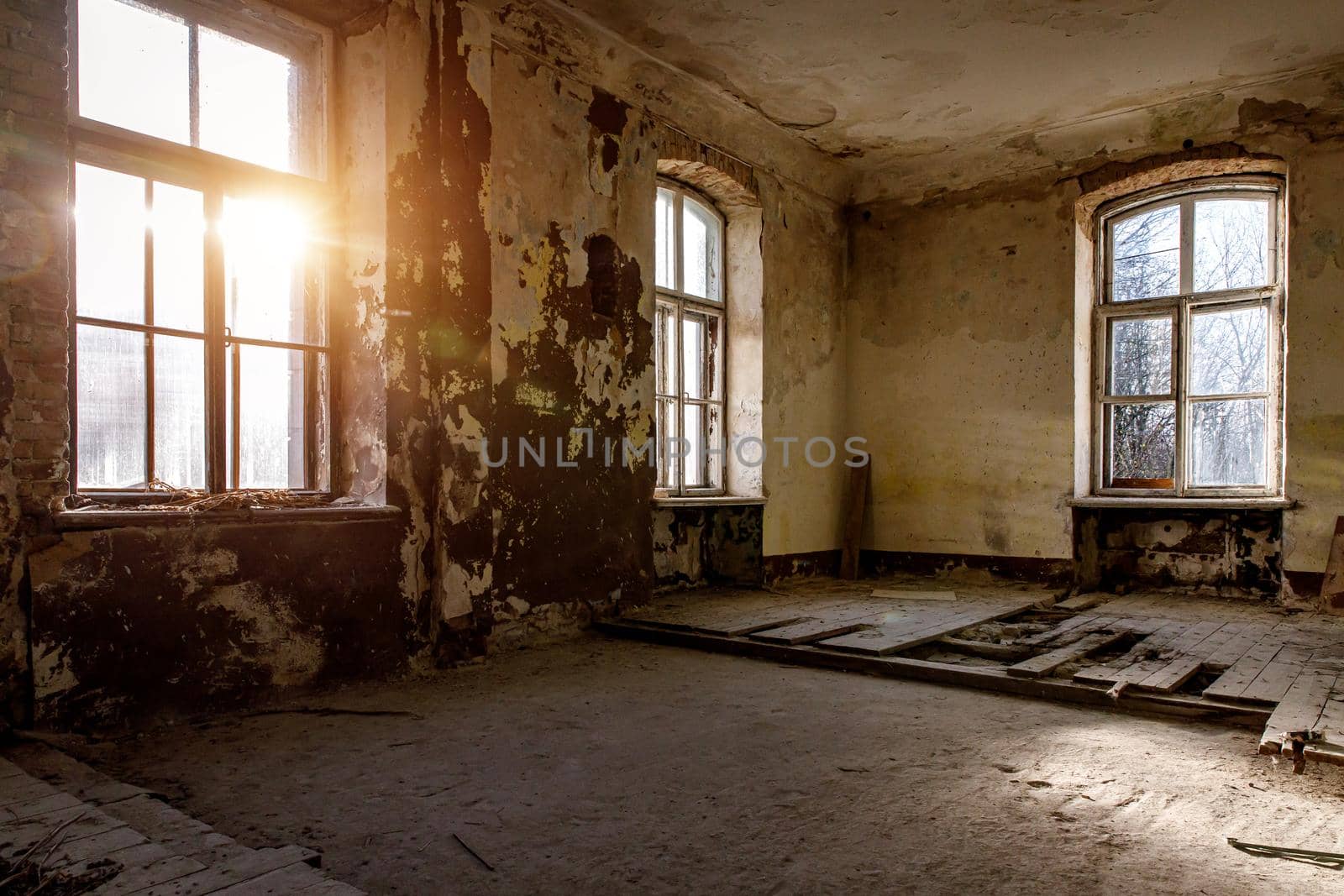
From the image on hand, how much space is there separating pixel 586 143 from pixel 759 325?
6.28ft

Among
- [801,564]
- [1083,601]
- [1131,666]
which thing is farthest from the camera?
[801,564]

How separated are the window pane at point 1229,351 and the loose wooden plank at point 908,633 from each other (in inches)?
87.6

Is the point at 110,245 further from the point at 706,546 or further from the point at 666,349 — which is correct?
the point at 706,546

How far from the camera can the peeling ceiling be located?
4.56m

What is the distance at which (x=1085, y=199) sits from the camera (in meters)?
6.15

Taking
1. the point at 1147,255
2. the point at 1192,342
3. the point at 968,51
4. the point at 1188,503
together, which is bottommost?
the point at 1188,503

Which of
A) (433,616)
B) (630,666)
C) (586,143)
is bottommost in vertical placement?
(630,666)

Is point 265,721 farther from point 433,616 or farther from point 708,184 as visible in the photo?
point 708,184

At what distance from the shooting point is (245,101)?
3.53 m

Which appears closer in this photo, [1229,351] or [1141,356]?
[1229,351]

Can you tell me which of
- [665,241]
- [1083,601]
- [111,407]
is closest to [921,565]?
[1083,601]

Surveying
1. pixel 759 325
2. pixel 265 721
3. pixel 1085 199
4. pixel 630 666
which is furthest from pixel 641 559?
pixel 1085 199

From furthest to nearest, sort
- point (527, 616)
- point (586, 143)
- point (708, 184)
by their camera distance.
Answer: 1. point (708, 184)
2. point (586, 143)
3. point (527, 616)

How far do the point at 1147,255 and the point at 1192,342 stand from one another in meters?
0.70
